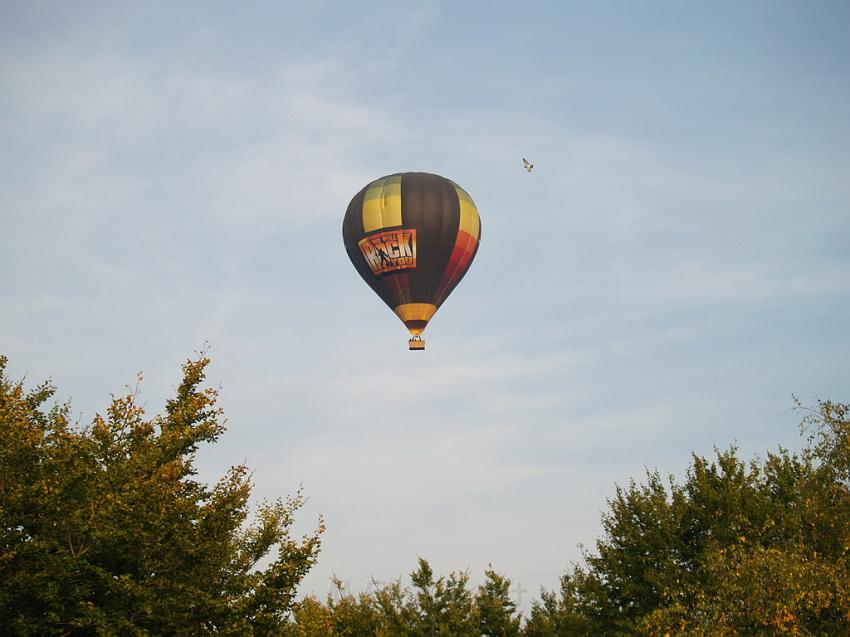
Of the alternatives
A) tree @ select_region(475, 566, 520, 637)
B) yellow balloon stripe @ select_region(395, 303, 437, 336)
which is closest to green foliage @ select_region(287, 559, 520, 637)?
tree @ select_region(475, 566, 520, 637)

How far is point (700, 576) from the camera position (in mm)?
36344

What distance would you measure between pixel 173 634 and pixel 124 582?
236 cm

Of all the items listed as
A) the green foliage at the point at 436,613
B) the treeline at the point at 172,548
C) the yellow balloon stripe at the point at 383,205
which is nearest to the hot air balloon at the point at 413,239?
the yellow balloon stripe at the point at 383,205

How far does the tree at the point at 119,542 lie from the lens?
19.2 m

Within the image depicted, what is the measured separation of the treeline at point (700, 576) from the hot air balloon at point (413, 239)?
17.1 metres

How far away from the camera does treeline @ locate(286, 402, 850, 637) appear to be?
2195 centimetres

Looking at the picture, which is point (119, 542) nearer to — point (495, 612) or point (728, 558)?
point (728, 558)

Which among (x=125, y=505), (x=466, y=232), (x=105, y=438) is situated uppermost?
(x=466, y=232)

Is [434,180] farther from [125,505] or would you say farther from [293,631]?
[125,505]

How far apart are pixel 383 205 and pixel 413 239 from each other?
3.01 metres

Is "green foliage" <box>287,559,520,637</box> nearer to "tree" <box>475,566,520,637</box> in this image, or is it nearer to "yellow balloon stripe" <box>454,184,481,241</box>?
"tree" <box>475,566,520,637</box>

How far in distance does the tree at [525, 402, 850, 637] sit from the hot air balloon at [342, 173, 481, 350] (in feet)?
64.6

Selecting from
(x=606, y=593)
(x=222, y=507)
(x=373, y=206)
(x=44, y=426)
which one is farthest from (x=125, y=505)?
(x=373, y=206)

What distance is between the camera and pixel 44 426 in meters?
23.6
